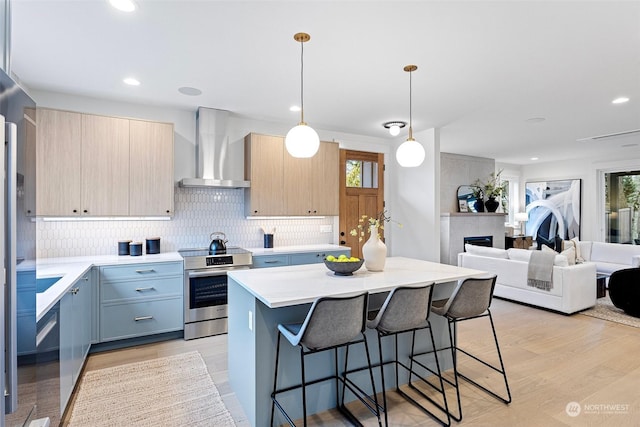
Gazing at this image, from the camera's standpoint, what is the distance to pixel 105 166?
3.56m

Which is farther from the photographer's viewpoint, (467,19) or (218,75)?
(218,75)

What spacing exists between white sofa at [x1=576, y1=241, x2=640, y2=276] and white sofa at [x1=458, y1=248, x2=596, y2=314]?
1765mm

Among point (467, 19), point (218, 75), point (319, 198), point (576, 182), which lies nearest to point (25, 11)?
point (218, 75)

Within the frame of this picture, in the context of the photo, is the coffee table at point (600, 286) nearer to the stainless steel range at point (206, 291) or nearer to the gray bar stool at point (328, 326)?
the gray bar stool at point (328, 326)

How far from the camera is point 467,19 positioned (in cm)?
227

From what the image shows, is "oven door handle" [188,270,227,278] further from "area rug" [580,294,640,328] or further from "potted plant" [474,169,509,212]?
"potted plant" [474,169,509,212]

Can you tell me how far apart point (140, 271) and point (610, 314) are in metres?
5.88

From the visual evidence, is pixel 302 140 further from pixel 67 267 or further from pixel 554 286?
pixel 554 286

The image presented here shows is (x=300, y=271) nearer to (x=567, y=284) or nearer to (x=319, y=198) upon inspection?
(x=319, y=198)

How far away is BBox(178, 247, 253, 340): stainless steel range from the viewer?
3.65m

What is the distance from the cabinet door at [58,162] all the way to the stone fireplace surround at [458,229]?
637 cm

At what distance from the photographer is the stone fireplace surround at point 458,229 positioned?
712 centimetres

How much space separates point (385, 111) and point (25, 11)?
3.47 meters

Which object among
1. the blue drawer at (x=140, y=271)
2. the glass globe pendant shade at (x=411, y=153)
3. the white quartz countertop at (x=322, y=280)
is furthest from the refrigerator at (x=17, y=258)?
the glass globe pendant shade at (x=411, y=153)
